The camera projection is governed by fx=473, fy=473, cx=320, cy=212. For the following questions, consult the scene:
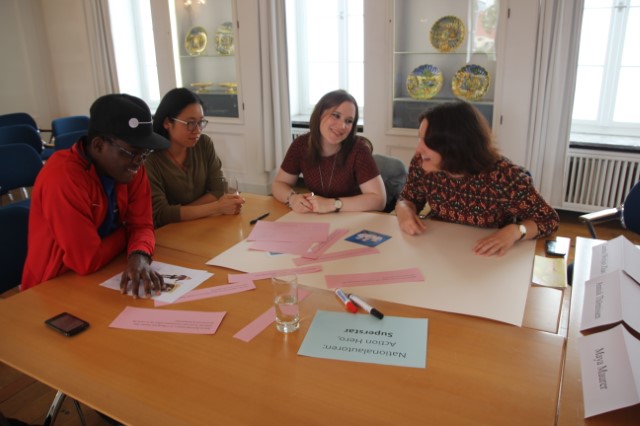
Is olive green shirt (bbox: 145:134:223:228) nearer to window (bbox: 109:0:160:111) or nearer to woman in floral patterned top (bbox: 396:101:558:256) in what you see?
woman in floral patterned top (bbox: 396:101:558:256)

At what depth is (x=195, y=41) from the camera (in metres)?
5.06

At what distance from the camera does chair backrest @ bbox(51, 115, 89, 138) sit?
4.57m

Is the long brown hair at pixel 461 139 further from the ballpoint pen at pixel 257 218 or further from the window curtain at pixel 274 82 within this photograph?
the window curtain at pixel 274 82

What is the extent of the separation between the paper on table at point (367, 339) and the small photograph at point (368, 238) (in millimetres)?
511

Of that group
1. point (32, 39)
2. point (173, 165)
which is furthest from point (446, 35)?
point (32, 39)

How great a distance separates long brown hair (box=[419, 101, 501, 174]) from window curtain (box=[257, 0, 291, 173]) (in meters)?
3.04

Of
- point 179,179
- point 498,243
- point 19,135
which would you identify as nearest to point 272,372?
point 498,243

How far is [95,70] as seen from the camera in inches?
225

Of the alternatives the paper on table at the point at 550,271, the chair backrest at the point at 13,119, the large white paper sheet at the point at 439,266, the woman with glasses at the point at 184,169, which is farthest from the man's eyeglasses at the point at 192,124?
the chair backrest at the point at 13,119

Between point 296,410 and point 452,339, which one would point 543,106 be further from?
point 296,410

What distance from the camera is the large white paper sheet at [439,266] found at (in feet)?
4.23

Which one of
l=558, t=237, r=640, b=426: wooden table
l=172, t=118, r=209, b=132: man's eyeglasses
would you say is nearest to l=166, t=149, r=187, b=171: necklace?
l=172, t=118, r=209, b=132: man's eyeglasses

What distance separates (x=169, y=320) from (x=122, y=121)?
0.64 m

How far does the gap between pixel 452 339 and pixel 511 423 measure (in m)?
0.27
